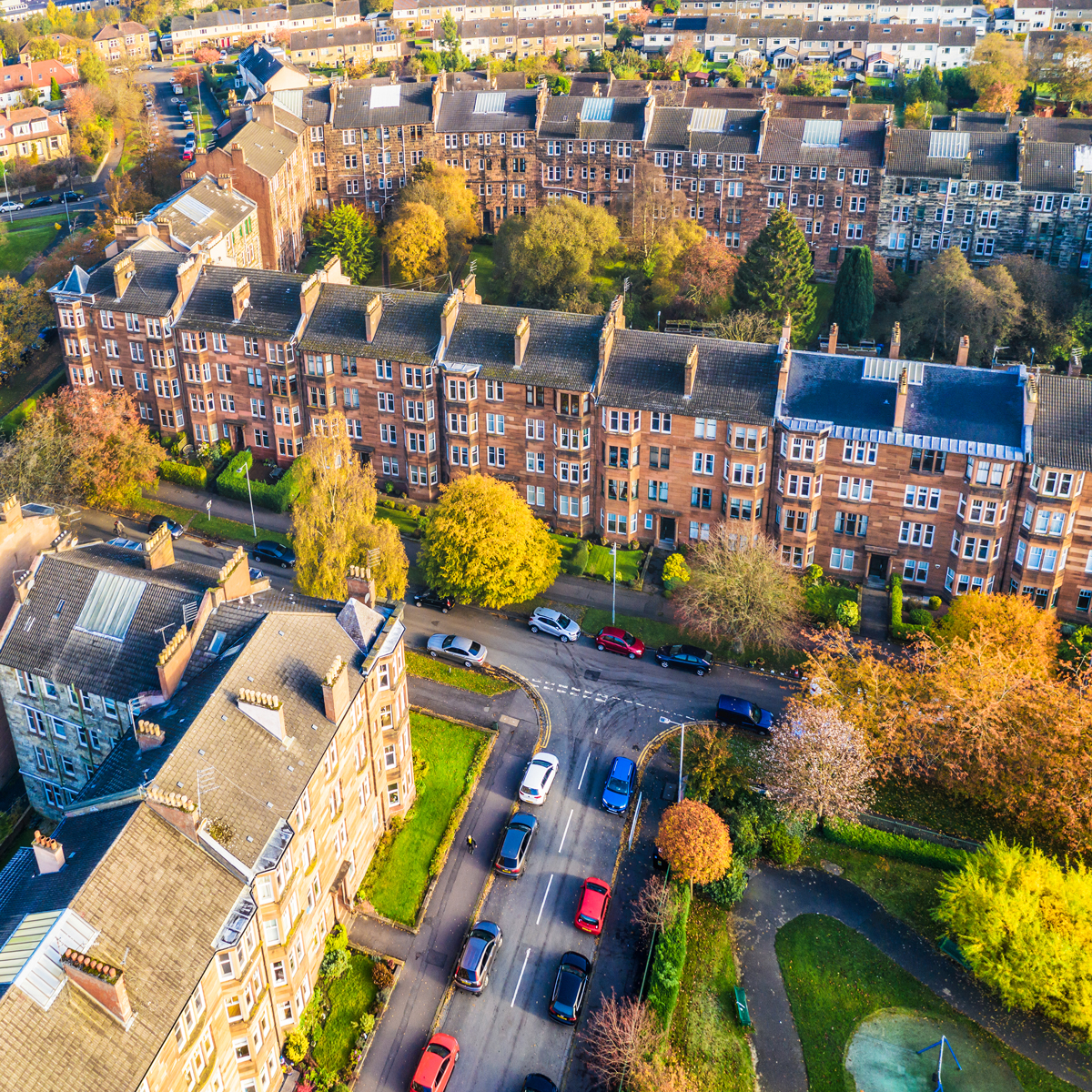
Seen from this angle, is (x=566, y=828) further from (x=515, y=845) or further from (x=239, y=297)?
(x=239, y=297)

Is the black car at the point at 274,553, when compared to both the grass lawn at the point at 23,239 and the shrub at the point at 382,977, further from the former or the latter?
the grass lawn at the point at 23,239

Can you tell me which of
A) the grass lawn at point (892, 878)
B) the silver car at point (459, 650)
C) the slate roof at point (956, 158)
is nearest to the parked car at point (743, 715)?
the grass lawn at point (892, 878)

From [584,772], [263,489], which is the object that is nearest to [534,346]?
[263,489]

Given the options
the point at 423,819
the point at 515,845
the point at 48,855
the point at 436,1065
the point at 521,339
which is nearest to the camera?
the point at 48,855

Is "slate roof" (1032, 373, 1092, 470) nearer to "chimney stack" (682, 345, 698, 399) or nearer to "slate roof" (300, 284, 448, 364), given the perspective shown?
"chimney stack" (682, 345, 698, 399)

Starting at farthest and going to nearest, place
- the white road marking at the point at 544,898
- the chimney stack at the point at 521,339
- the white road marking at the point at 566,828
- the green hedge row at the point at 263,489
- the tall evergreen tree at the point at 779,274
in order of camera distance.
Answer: the tall evergreen tree at the point at 779,274
the green hedge row at the point at 263,489
the chimney stack at the point at 521,339
the white road marking at the point at 566,828
the white road marking at the point at 544,898

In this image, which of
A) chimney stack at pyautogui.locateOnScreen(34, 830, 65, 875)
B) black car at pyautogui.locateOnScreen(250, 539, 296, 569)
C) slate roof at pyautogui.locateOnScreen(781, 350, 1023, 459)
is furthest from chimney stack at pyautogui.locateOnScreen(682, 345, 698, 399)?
chimney stack at pyautogui.locateOnScreen(34, 830, 65, 875)
